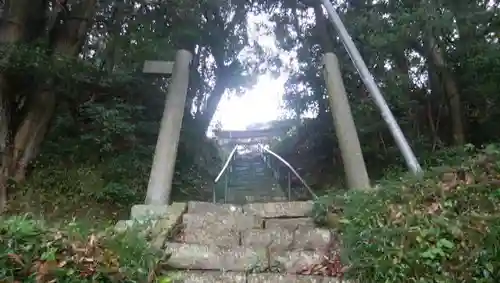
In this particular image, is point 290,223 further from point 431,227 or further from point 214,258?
point 431,227

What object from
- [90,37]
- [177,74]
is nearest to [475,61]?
[177,74]

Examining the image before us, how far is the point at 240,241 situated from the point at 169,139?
72.7 inches

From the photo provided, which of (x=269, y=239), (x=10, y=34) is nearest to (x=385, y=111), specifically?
(x=269, y=239)

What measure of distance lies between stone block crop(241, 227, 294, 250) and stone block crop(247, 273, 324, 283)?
0.42 meters

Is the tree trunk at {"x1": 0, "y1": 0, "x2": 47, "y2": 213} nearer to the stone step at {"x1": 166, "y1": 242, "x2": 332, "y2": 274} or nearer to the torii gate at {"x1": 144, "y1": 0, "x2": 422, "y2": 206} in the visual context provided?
the torii gate at {"x1": 144, "y1": 0, "x2": 422, "y2": 206}

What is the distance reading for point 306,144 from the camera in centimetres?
940

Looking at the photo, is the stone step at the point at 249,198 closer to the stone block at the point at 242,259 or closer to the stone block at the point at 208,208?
the stone block at the point at 208,208

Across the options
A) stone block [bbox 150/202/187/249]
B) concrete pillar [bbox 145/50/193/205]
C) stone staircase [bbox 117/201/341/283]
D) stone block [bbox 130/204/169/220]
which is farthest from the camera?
concrete pillar [bbox 145/50/193/205]

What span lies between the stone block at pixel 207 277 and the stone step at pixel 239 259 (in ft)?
0.25

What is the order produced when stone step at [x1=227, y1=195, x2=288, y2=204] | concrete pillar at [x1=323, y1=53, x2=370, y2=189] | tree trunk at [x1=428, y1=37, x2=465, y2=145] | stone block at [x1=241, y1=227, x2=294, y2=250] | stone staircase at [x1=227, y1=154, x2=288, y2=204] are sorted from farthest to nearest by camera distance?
stone staircase at [x1=227, y1=154, x2=288, y2=204] < stone step at [x1=227, y1=195, x2=288, y2=204] < tree trunk at [x1=428, y1=37, x2=465, y2=145] < concrete pillar at [x1=323, y1=53, x2=370, y2=189] < stone block at [x1=241, y1=227, x2=294, y2=250]

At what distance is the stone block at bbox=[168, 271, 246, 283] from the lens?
315 cm

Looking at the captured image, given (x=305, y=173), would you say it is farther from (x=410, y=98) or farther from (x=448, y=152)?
(x=448, y=152)

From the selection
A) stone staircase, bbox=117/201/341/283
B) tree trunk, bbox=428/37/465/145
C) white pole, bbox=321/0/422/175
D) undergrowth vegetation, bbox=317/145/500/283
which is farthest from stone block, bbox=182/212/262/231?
tree trunk, bbox=428/37/465/145

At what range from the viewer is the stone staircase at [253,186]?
8488mm
